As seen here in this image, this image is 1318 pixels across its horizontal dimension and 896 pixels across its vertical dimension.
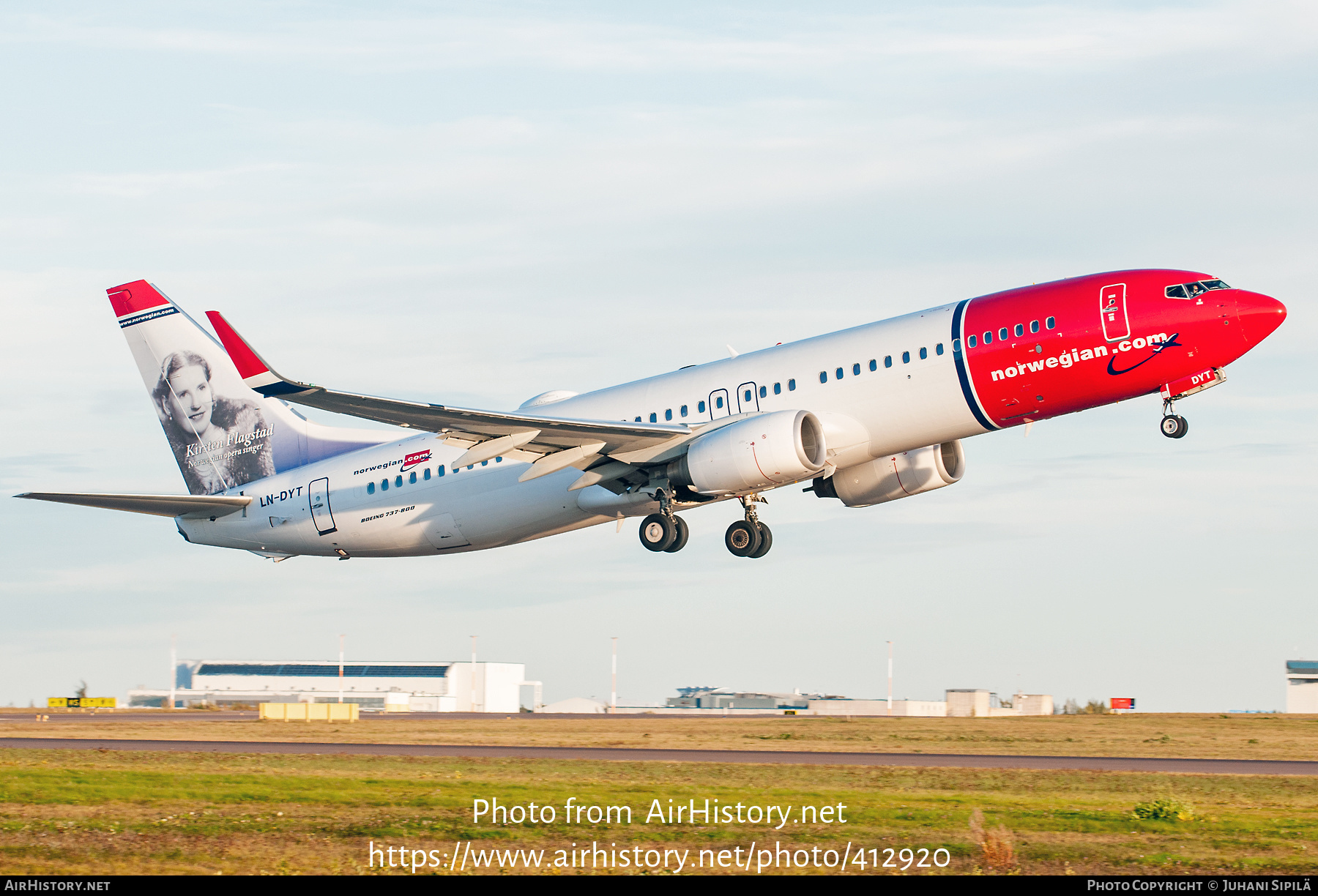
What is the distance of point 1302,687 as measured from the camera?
94.5 meters

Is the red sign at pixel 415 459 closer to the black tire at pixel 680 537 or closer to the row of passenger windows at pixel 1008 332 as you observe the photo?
the black tire at pixel 680 537

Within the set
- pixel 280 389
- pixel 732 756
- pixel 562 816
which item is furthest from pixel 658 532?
pixel 562 816

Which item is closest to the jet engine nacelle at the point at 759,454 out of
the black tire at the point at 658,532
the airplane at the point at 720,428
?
the airplane at the point at 720,428

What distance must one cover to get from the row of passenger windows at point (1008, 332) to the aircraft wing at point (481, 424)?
25.0 feet

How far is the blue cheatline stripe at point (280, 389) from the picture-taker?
31.7 metres

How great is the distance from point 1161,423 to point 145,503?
30.1 metres

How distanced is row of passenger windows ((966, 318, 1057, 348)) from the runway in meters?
10.1

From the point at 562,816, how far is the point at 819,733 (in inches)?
1082

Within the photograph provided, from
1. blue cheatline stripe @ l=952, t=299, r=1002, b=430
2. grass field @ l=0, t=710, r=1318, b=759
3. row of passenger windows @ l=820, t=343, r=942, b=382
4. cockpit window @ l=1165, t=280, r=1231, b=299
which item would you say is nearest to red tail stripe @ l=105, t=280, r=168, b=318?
grass field @ l=0, t=710, r=1318, b=759

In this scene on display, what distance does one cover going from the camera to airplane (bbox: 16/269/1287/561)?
33281 millimetres

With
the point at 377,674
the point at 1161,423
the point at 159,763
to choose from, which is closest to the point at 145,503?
the point at 159,763

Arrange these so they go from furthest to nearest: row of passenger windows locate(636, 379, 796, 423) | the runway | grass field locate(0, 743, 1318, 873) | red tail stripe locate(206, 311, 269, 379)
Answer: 1. row of passenger windows locate(636, 379, 796, 423)
2. red tail stripe locate(206, 311, 269, 379)
3. the runway
4. grass field locate(0, 743, 1318, 873)

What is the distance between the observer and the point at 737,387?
37188mm

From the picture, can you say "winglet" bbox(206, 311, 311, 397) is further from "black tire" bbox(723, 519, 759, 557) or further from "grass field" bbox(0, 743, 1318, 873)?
"black tire" bbox(723, 519, 759, 557)
